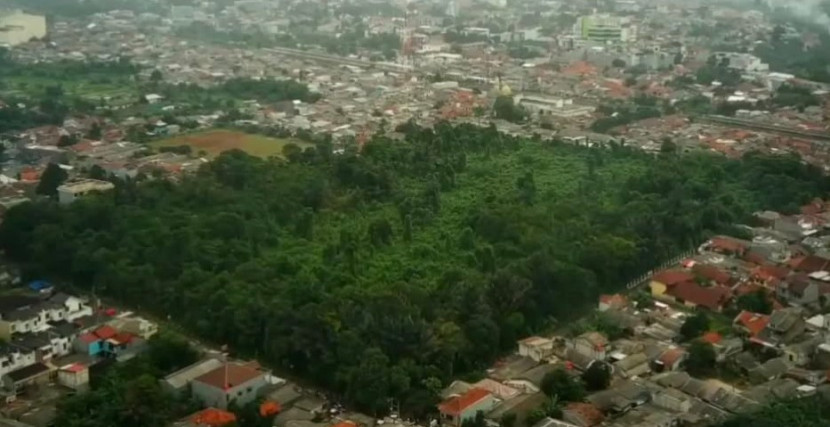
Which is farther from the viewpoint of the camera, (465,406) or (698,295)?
(698,295)

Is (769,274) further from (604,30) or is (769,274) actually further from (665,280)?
(604,30)

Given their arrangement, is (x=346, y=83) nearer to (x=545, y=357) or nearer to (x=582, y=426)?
(x=545, y=357)

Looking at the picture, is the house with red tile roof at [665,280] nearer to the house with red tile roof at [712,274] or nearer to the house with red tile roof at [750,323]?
the house with red tile roof at [712,274]

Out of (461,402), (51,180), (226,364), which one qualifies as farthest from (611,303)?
(51,180)

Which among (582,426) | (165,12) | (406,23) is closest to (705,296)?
(582,426)

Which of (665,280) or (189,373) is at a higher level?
(665,280)
